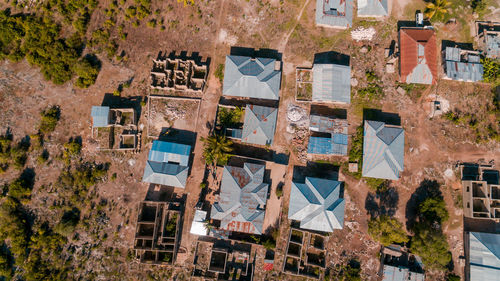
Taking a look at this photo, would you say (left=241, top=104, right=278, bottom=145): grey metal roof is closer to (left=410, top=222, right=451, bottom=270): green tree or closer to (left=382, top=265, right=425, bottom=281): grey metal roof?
(left=410, top=222, right=451, bottom=270): green tree

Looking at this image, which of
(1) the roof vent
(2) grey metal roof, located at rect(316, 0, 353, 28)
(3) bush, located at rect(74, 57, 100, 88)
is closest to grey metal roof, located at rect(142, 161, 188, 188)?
(3) bush, located at rect(74, 57, 100, 88)

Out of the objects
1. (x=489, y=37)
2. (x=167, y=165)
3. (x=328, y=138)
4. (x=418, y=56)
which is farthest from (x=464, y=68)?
(x=167, y=165)

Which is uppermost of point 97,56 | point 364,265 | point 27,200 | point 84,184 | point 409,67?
point 409,67

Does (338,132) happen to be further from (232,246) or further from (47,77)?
(47,77)

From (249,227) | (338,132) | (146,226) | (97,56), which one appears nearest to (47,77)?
(97,56)

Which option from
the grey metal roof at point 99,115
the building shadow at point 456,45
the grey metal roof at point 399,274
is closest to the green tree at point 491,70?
the building shadow at point 456,45

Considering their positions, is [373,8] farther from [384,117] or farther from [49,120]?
[49,120]
